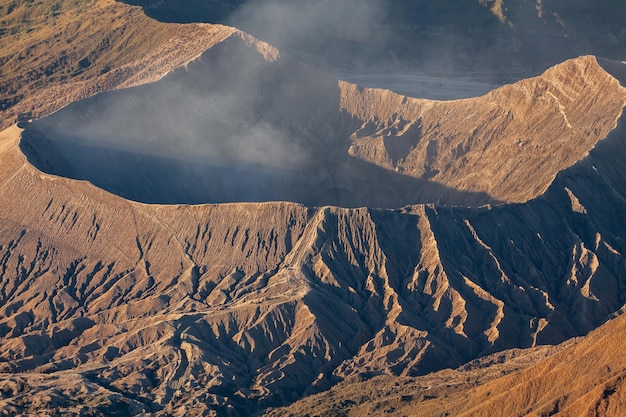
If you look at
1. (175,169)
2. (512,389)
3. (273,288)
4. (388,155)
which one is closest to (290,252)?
(273,288)

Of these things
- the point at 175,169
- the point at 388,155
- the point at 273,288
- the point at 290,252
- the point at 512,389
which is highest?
the point at 512,389

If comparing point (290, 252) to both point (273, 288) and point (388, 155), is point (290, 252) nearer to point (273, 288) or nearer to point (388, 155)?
point (273, 288)

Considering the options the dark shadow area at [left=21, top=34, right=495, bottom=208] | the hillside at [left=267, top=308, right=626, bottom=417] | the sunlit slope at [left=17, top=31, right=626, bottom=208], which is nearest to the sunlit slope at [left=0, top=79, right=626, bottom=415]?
the hillside at [left=267, top=308, right=626, bottom=417]

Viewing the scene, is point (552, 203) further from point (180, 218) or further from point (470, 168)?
point (180, 218)

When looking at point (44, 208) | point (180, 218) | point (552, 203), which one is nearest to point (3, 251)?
point (44, 208)

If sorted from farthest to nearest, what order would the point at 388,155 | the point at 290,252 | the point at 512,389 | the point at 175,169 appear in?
the point at 388,155 < the point at 175,169 < the point at 290,252 < the point at 512,389

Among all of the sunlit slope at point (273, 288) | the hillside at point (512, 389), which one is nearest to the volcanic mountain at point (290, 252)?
the sunlit slope at point (273, 288)

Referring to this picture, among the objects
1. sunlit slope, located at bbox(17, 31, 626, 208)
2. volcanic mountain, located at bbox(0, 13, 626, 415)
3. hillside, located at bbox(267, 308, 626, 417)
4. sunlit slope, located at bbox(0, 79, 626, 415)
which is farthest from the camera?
sunlit slope, located at bbox(17, 31, 626, 208)

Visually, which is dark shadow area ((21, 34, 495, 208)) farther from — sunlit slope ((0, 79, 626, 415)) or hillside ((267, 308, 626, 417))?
hillside ((267, 308, 626, 417))
